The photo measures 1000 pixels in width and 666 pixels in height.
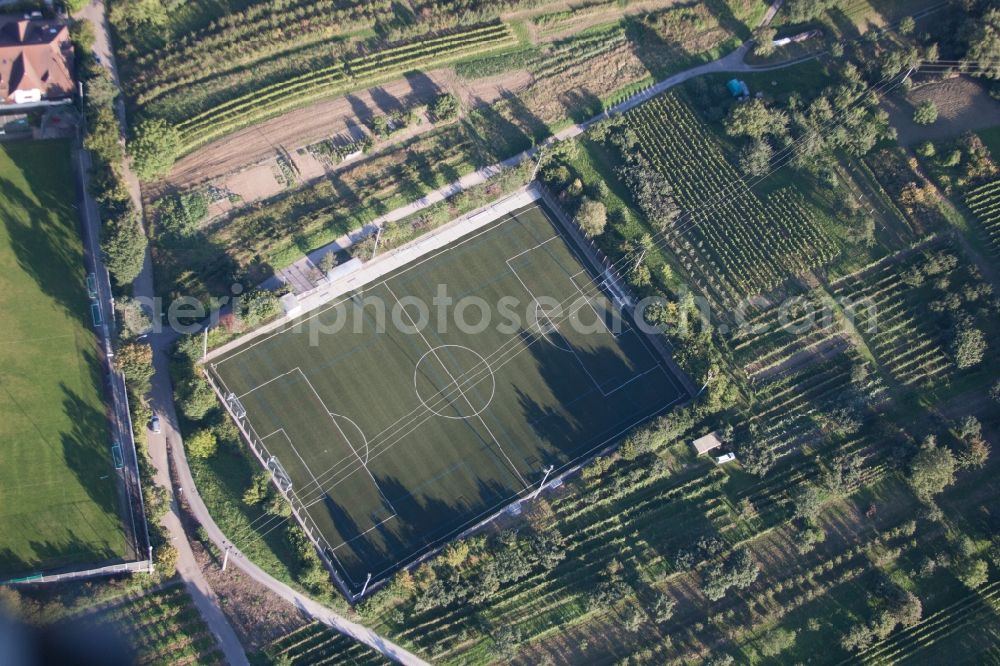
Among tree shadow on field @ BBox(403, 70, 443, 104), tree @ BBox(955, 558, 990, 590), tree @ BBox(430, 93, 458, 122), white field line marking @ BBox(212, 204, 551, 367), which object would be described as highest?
tree shadow on field @ BBox(403, 70, 443, 104)

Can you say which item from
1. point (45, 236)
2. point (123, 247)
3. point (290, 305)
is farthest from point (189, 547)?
point (45, 236)

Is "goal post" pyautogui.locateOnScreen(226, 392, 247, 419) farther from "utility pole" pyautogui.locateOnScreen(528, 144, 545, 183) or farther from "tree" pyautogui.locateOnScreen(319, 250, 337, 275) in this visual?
"utility pole" pyautogui.locateOnScreen(528, 144, 545, 183)

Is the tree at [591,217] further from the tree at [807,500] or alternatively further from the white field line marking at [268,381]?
the white field line marking at [268,381]

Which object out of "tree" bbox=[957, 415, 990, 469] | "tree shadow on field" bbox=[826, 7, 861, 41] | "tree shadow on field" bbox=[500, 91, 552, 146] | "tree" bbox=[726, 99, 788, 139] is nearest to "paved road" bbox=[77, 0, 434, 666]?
"tree shadow on field" bbox=[500, 91, 552, 146]

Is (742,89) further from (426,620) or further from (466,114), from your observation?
(426,620)

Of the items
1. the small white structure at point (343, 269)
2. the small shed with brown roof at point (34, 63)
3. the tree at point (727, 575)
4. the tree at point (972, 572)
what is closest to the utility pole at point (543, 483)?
the tree at point (727, 575)

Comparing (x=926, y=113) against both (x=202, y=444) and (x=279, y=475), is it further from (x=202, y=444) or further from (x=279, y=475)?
(x=202, y=444)
